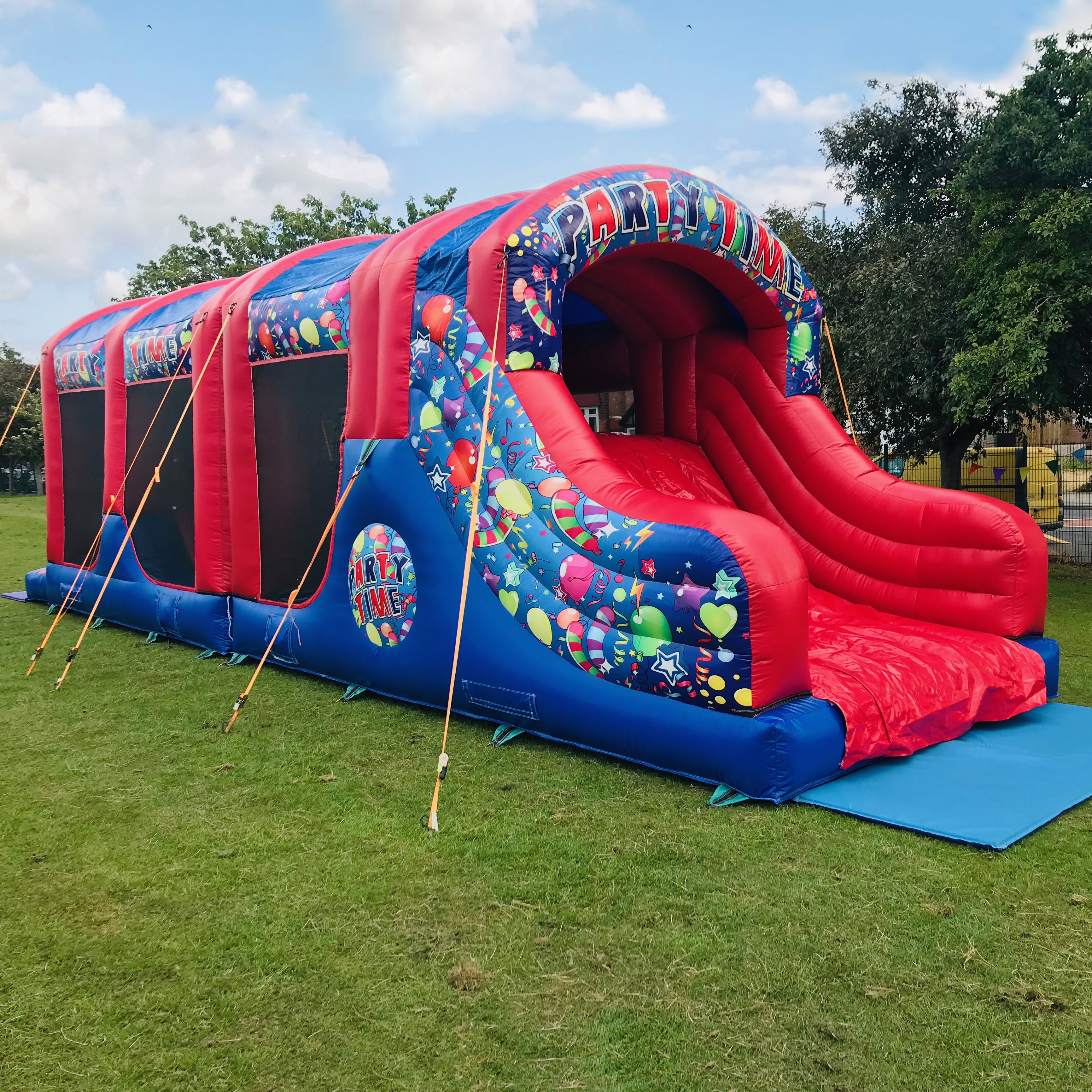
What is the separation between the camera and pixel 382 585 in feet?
14.5

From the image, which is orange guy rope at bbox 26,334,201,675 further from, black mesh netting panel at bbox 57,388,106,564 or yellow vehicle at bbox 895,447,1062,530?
yellow vehicle at bbox 895,447,1062,530

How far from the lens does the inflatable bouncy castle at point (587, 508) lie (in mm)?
3322

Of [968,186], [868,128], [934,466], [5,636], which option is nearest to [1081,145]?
[968,186]

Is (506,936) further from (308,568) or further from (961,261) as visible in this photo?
(961,261)

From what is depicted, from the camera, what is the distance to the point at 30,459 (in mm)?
29766

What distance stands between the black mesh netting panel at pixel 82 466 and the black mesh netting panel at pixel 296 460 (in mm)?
2251

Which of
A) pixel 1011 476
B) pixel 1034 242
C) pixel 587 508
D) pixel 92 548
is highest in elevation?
pixel 1034 242

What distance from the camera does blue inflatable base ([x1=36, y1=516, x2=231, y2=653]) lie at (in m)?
5.66

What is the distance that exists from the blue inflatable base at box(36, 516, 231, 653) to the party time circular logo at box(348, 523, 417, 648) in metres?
1.40

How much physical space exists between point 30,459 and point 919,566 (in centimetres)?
3111

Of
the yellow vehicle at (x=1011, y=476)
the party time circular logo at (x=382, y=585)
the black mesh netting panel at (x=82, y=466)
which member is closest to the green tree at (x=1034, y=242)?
the yellow vehicle at (x=1011, y=476)

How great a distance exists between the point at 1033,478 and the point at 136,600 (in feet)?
34.6

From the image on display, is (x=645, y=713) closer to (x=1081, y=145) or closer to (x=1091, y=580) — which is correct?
(x=1081, y=145)

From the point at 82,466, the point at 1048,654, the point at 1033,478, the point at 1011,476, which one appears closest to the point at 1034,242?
the point at 1048,654
